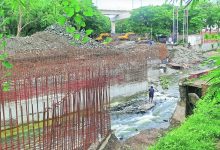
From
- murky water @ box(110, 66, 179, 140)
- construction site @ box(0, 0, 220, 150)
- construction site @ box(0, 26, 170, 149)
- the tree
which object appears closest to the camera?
construction site @ box(0, 0, 220, 150)

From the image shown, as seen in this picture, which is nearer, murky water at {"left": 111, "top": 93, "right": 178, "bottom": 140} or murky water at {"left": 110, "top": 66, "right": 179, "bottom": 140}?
murky water at {"left": 111, "top": 93, "right": 178, "bottom": 140}

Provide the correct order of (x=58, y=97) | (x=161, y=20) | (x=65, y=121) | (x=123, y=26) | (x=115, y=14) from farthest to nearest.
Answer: (x=115, y=14) → (x=123, y=26) → (x=161, y=20) → (x=58, y=97) → (x=65, y=121)

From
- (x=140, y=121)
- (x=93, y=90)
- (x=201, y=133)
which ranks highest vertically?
(x=93, y=90)

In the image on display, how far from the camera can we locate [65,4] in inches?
117

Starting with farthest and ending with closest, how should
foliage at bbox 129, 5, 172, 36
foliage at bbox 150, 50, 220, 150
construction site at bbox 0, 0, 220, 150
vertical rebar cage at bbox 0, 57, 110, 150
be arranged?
foliage at bbox 129, 5, 172, 36 < vertical rebar cage at bbox 0, 57, 110, 150 < foliage at bbox 150, 50, 220, 150 < construction site at bbox 0, 0, 220, 150

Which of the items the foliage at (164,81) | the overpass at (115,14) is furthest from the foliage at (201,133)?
the overpass at (115,14)

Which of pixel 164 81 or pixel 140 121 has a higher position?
pixel 164 81

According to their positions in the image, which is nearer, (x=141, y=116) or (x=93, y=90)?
(x=93, y=90)

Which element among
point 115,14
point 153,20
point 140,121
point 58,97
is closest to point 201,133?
point 58,97

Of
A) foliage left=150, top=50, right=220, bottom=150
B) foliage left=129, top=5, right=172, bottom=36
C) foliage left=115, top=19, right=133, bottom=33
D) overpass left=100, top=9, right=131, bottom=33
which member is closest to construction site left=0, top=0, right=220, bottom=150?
foliage left=150, top=50, right=220, bottom=150

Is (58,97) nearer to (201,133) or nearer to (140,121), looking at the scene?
(140,121)

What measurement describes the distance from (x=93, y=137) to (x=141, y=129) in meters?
5.61

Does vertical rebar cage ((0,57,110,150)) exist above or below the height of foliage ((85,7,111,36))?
below

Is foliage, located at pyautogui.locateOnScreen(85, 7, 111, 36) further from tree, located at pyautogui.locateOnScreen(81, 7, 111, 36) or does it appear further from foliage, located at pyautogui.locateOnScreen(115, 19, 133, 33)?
foliage, located at pyautogui.locateOnScreen(115, 19, 133, 33)
